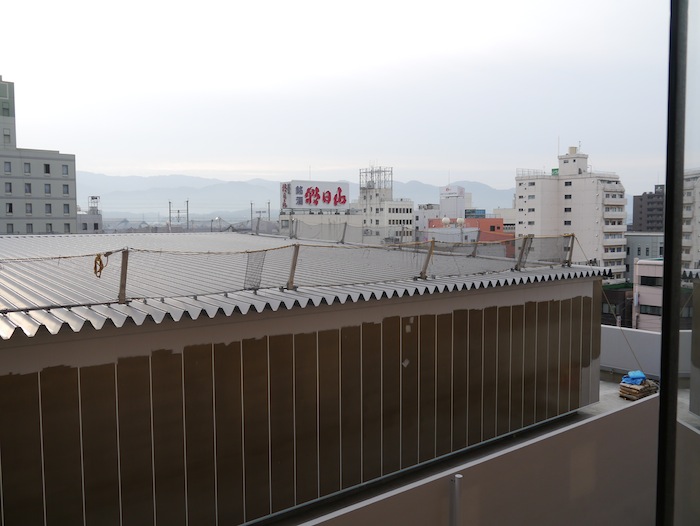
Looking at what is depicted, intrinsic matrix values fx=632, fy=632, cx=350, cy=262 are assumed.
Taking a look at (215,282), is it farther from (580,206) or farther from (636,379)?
(580,206)

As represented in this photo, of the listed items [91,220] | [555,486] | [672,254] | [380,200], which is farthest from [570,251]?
[380,200]

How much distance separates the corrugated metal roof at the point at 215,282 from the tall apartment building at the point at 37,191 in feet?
212

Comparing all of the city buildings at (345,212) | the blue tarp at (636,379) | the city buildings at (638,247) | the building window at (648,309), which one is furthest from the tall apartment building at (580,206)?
the blue tarp at (636,379)

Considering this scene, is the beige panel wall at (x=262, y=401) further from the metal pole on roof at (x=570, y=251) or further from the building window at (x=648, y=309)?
the building window at (x=648, y=309)

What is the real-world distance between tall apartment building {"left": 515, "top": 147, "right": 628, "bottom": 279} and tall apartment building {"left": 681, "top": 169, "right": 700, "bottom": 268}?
6925cm

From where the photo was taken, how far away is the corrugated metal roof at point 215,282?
24.3ft

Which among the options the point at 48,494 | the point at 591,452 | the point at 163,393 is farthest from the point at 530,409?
the point at 48,494

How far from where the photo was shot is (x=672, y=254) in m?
2.50

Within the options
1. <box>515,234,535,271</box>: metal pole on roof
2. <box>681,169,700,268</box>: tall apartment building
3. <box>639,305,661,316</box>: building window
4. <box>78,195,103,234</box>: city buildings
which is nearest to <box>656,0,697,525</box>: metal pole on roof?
<box>681,169,700,268</box>: tall apartment building

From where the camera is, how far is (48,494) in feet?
22.0

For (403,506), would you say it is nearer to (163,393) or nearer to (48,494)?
(163,393)

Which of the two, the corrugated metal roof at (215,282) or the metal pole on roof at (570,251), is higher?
the metal pole on roof at (570,251)

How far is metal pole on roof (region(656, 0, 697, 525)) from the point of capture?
8.01 ft

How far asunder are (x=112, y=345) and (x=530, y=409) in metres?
7.90
